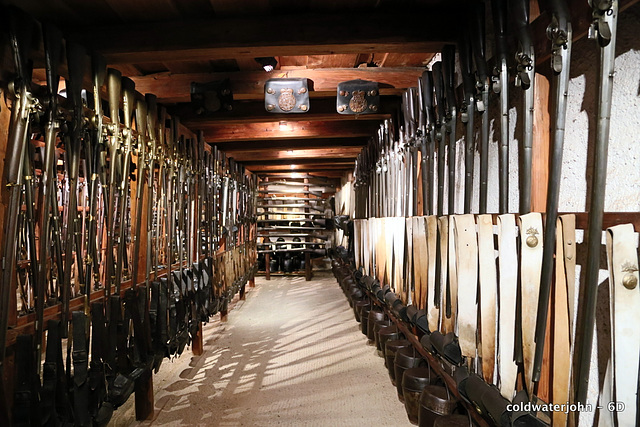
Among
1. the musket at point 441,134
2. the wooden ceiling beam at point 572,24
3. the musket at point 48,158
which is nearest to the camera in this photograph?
the wooden ceiling beam at point 572,24

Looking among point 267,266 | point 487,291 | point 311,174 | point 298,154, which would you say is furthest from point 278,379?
point 311,174

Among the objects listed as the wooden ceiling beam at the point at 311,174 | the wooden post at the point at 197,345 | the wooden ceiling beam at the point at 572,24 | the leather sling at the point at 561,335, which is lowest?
the wooden post at the point at 197,345

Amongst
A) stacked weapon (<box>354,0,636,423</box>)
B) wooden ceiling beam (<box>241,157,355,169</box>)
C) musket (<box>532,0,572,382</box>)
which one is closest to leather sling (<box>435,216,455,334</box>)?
stacked weapon (<box>354,0,636,423</box>)

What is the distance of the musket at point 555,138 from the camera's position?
125 centimetres

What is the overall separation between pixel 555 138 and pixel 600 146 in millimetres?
215

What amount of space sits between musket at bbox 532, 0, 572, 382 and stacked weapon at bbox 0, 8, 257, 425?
2080 mm

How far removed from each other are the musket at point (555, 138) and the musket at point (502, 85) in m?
0.27

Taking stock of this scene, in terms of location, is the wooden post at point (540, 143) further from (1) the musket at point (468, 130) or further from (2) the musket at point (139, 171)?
(2) the musket at point (139, 171)

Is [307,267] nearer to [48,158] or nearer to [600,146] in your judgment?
[48,158]

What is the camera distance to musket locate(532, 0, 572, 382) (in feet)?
4.12

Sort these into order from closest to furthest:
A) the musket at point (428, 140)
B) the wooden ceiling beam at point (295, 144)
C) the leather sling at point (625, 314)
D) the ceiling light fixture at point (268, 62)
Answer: the leather sling at point (625, 314)
the musket at point (428, 140)
the ceiling light fixture at point (268, 62)
the wooden ceiling beam at point (295, 144)

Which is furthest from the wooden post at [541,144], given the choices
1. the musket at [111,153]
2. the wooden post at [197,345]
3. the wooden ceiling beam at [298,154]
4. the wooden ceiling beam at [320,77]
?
the wooden ceiling beam at [298,154]

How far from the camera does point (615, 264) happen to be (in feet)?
3.39

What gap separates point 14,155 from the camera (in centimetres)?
178
